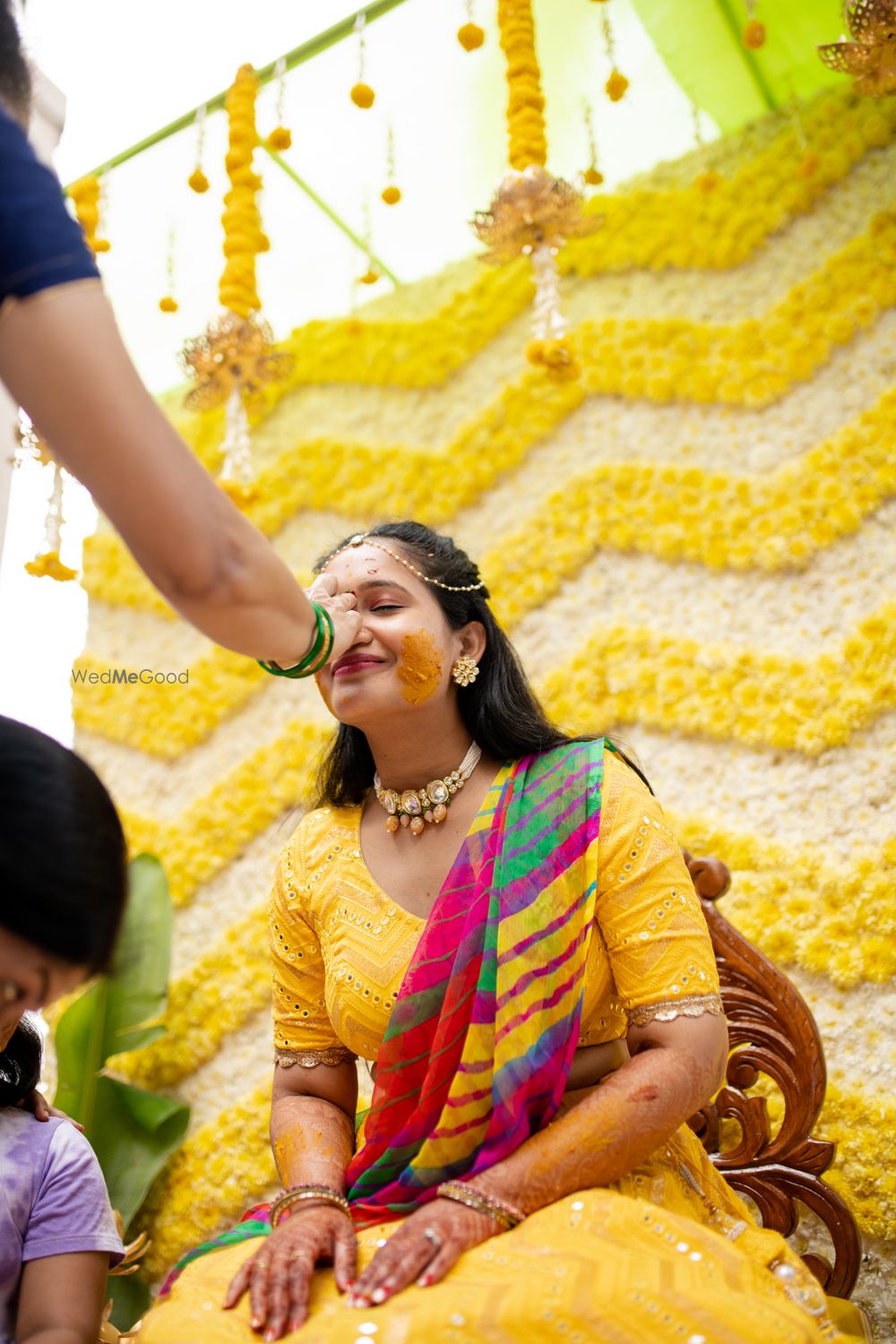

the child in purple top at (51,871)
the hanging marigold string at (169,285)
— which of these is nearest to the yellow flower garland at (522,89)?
the hanging marigold string at (169,285)

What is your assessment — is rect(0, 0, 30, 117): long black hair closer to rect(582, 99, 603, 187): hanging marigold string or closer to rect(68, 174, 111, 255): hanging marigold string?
rect(582, 99, 603, 187): hanging marigold string

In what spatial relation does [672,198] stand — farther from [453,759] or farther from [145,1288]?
[145,1288]

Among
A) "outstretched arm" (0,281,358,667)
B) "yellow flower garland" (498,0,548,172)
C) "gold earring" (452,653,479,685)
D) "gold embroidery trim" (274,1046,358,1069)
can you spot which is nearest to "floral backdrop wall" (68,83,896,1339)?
"yellow flower garland" (498,0,548,172)

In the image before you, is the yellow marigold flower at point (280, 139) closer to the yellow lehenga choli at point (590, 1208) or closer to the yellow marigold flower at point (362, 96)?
the yellow marigold flower at point (362, 96)

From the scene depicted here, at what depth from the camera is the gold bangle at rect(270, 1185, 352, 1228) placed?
1694 mm

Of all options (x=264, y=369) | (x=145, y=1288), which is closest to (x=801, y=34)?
(x=264, y=369)

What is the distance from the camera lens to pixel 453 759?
2115mm

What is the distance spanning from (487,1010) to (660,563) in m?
1.91

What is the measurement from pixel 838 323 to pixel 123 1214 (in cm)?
334

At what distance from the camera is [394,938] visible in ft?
6.32

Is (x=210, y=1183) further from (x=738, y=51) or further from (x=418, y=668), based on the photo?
(x=738, y=51)

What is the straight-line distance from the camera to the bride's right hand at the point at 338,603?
71.5 inches

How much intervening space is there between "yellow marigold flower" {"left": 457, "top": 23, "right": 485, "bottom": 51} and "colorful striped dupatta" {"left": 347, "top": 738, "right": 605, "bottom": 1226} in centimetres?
190

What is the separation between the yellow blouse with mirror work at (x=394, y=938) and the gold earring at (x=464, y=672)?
219 mm
